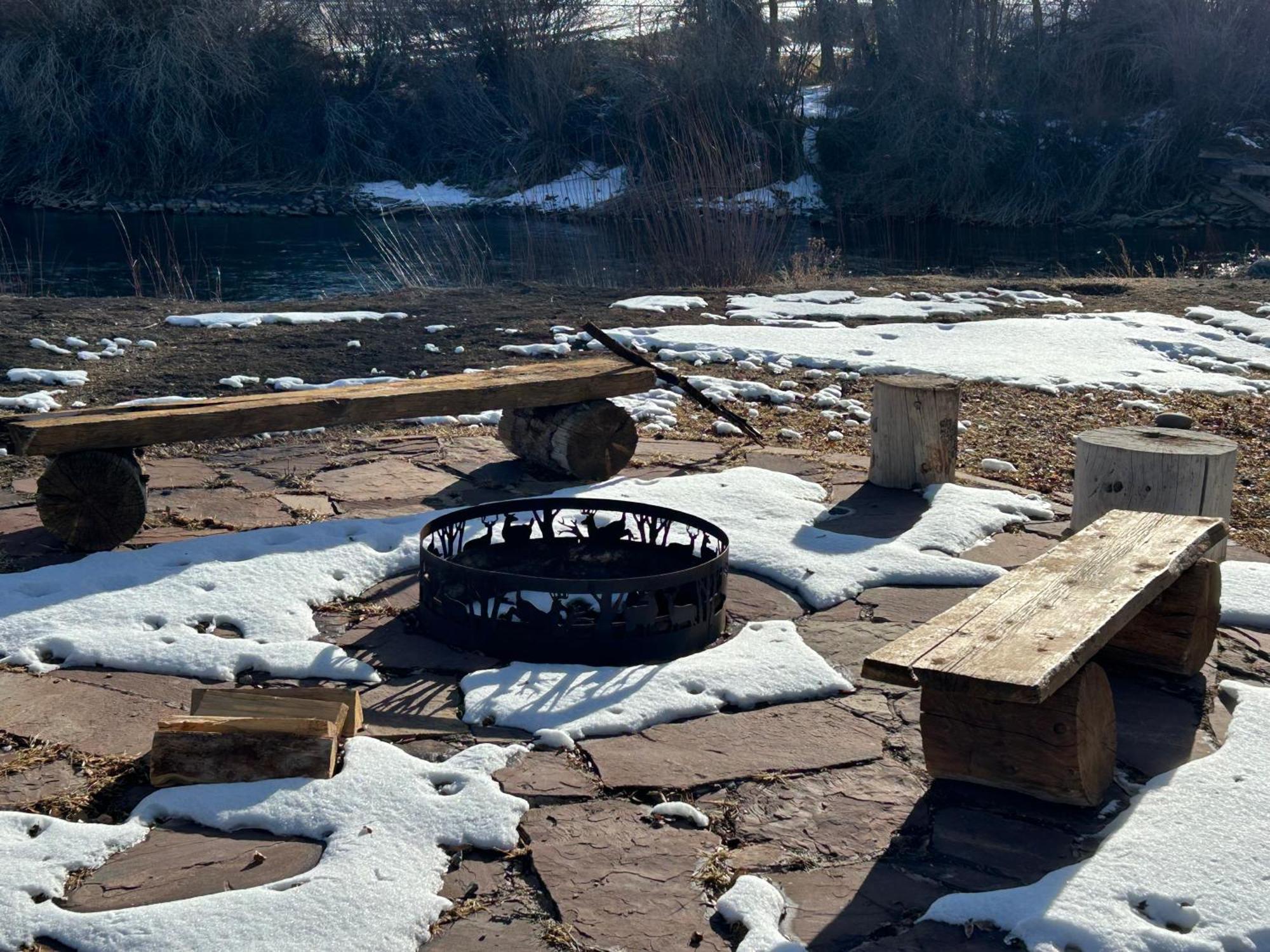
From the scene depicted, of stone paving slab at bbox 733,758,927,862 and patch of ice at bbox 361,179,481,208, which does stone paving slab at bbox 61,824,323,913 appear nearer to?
stone paving slab at bbox 733,758,927,862

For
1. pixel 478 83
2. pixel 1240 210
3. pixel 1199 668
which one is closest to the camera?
pixel 1199 668

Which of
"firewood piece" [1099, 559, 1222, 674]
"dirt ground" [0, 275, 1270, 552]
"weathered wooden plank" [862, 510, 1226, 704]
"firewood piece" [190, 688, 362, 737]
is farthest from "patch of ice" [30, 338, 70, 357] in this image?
"firewood piece" [1099, 559, 1222, 674]

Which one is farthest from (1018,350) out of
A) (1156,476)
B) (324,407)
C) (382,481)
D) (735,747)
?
(735,747)

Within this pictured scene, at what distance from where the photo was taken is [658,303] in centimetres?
995

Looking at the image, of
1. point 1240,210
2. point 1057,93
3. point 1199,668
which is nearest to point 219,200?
point 1057,93

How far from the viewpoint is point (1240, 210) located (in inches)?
898

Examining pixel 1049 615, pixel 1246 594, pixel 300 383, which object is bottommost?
pixel 1246 594

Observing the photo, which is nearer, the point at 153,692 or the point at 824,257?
the point at 153,692

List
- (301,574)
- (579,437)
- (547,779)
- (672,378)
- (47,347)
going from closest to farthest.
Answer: (547,779) → (301,574) → (579,437) → (672,378) → (47,347)

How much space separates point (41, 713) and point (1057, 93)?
26.3 meters

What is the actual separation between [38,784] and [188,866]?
0.54 m

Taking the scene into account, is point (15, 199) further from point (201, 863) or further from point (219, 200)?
point (201, 863)

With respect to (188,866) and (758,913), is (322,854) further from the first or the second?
(758,913)

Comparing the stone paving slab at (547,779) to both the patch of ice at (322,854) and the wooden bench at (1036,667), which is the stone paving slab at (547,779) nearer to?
the patch of ice at (322,854)
